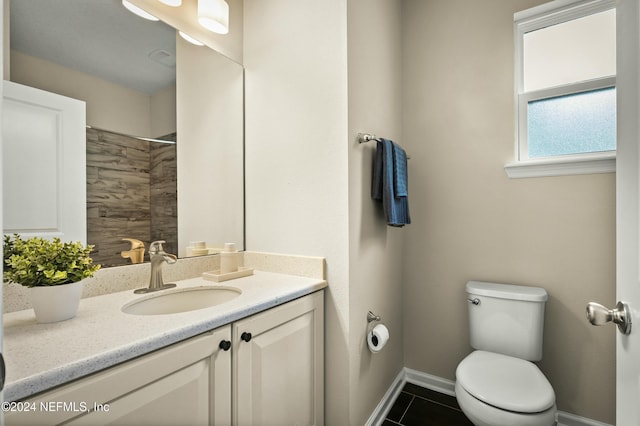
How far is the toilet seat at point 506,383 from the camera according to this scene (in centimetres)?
122

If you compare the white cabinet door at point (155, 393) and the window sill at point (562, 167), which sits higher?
the window sill at point (562, 167)

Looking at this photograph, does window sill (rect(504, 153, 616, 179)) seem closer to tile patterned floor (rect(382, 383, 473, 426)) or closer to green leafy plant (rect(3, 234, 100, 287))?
tile patterned floor (rect(382, 383, 473, 426))

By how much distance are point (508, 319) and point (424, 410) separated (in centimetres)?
72

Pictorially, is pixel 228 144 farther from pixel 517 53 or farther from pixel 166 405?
pixel 517 53

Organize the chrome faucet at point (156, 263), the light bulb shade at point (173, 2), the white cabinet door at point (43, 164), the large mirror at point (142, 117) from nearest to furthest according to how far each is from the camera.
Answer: the white cabinet door at point (43, 164)
the large mirror at point (142, 117)
the chrome faucet at point (156, 263)
the light bulb shade at point (173, 2)

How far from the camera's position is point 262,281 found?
148 cm

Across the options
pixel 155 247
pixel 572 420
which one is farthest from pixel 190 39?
pixel 572 420

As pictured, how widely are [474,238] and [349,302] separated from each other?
0.97 metres

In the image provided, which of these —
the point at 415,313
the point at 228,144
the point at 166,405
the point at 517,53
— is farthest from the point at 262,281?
the point at 517,53

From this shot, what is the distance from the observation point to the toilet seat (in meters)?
1.22

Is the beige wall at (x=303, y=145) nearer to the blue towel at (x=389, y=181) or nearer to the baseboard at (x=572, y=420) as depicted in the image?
the blue towel at (x=389, y=181)

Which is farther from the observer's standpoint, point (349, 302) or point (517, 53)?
point (517, 53)

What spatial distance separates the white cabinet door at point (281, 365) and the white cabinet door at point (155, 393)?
0.21ft

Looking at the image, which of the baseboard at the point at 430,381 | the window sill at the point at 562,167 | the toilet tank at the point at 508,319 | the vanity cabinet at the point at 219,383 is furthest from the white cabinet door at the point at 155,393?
the window sill at the point at 562,167
